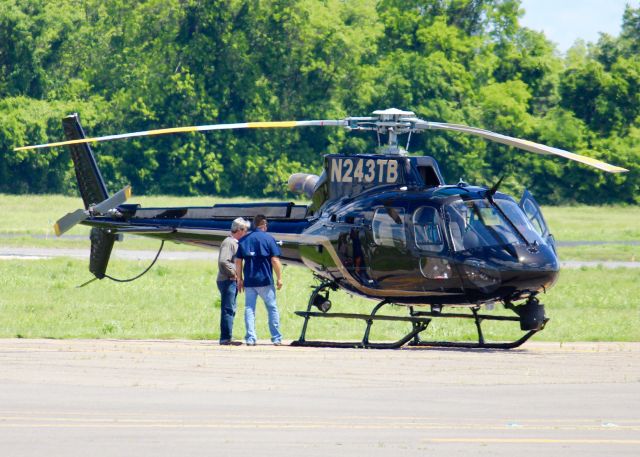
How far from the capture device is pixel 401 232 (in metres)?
17.6

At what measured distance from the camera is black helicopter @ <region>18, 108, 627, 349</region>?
55.8ft

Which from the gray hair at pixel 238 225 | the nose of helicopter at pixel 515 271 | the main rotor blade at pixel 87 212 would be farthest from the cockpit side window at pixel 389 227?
the main rotor blade at pixel 87 212

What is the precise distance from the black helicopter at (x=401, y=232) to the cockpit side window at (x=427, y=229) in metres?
0.01

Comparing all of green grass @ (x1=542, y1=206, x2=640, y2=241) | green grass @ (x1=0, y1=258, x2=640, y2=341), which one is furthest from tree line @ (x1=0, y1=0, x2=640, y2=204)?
green grass @ (x1=0, y1=258, x2=640, y2=341)

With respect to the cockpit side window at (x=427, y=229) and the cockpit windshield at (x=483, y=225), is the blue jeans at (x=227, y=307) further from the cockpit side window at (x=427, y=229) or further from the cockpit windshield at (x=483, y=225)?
the cockpit windshield at (x=483, y=225)

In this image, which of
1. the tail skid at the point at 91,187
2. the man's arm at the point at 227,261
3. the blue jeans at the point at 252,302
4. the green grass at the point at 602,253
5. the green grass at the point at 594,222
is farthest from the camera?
the green grass at the point at 594,222

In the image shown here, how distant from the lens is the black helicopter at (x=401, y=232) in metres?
17.0

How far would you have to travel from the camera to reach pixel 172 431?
10.8 metres

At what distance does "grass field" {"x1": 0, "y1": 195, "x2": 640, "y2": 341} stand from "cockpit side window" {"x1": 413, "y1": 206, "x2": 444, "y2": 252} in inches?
125

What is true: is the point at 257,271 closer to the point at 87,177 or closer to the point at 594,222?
the point at 87,177

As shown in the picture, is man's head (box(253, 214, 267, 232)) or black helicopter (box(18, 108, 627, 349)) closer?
black helicopter (box(18, 108, 627, 349))

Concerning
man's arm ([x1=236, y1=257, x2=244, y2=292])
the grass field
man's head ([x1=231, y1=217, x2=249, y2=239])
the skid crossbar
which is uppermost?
man's head ([x1=231, y1=217, x2=249, y2=239])

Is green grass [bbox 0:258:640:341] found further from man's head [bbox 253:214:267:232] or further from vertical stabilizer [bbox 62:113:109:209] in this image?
man's head [bbox 253:214:267:232]

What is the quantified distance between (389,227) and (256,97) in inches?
2249
